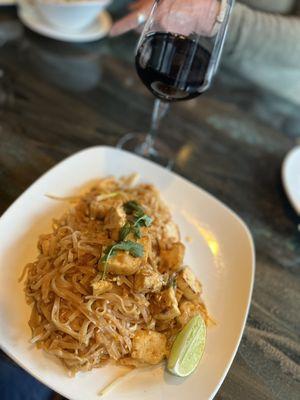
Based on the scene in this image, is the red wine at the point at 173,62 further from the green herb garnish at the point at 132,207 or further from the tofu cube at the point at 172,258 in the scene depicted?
the tofu cube at the point at 172,258

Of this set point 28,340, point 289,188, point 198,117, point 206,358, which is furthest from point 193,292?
point 198,117

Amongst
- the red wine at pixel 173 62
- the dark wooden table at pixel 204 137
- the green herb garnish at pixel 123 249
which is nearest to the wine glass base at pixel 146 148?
the dark wooden table at pixel 204 137

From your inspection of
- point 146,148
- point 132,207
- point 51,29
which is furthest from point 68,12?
point 132,207

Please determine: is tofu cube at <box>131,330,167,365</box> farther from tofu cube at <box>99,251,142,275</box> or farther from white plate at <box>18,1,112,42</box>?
white plate at <box>18,1,112,42</box>

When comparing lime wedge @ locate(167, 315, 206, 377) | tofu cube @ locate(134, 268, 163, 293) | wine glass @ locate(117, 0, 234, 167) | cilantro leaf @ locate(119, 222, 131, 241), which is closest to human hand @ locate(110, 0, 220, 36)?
wine glass @ locate(117, 0, 234, 167)

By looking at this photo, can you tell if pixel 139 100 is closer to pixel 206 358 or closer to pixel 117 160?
pixel 117 160

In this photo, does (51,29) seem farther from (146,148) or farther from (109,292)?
(109,292)
